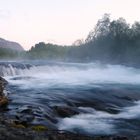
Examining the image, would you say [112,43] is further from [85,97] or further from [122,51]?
[85,97]

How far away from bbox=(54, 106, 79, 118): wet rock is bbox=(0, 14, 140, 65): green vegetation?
3789 centimetres

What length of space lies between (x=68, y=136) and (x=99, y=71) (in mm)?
32163

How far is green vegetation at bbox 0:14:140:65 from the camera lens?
5483cm

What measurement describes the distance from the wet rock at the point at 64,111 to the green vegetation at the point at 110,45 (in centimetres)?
3789

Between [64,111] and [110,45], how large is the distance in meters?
47.4

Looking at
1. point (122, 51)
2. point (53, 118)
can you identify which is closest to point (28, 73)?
point (53, 118)

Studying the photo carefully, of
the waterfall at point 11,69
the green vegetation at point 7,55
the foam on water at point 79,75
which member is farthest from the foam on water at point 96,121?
the green vegetation at point 7,55

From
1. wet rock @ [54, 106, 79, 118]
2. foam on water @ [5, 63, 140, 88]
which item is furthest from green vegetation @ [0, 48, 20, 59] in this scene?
wet rock @ [54, 106, 79, 118]

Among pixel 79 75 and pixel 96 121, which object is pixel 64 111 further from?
pixel 79 75

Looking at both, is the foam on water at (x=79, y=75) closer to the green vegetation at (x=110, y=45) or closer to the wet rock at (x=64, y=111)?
the green vegetation at (x=110, y=45)

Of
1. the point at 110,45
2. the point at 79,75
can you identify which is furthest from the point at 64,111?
the point at 110,45

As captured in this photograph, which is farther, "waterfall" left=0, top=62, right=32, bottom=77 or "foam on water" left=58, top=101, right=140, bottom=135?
"waterfall" left=0, top=62, right=32, bottom=77

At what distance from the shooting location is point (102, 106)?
50.0ft

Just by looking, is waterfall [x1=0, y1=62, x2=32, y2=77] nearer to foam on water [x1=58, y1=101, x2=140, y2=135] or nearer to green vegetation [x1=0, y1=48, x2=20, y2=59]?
foam on water [x1=58, y1=101, x2=140, y2=135]
